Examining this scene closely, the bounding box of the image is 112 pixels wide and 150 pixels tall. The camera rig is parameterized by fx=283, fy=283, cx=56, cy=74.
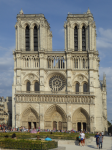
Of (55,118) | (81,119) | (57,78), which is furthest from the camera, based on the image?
(57,78)

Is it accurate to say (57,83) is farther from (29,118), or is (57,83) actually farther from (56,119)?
(29,118)

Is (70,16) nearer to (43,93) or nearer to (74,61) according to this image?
(74,61)

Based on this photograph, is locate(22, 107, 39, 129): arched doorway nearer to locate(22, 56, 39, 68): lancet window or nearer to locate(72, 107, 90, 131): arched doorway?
locate(72, 107, 90, 131): arched doorway

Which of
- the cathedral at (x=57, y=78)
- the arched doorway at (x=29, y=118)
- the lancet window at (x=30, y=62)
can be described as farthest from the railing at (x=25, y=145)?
the lancet window at (x=30, y=62)

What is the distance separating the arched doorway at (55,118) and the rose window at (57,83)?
3.72 meters

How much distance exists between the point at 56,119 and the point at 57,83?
667 cm

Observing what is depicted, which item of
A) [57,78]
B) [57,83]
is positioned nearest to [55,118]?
[57,83]

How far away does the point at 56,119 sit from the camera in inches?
2035

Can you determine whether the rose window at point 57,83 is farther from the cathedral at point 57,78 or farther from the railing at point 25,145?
the railing at point 25,145

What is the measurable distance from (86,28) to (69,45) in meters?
4.70

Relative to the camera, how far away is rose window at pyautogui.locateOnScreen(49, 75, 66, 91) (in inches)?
2074

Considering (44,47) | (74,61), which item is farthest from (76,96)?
(44,47)

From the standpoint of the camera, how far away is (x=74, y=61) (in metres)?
52.8

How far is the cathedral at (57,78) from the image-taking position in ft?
166
